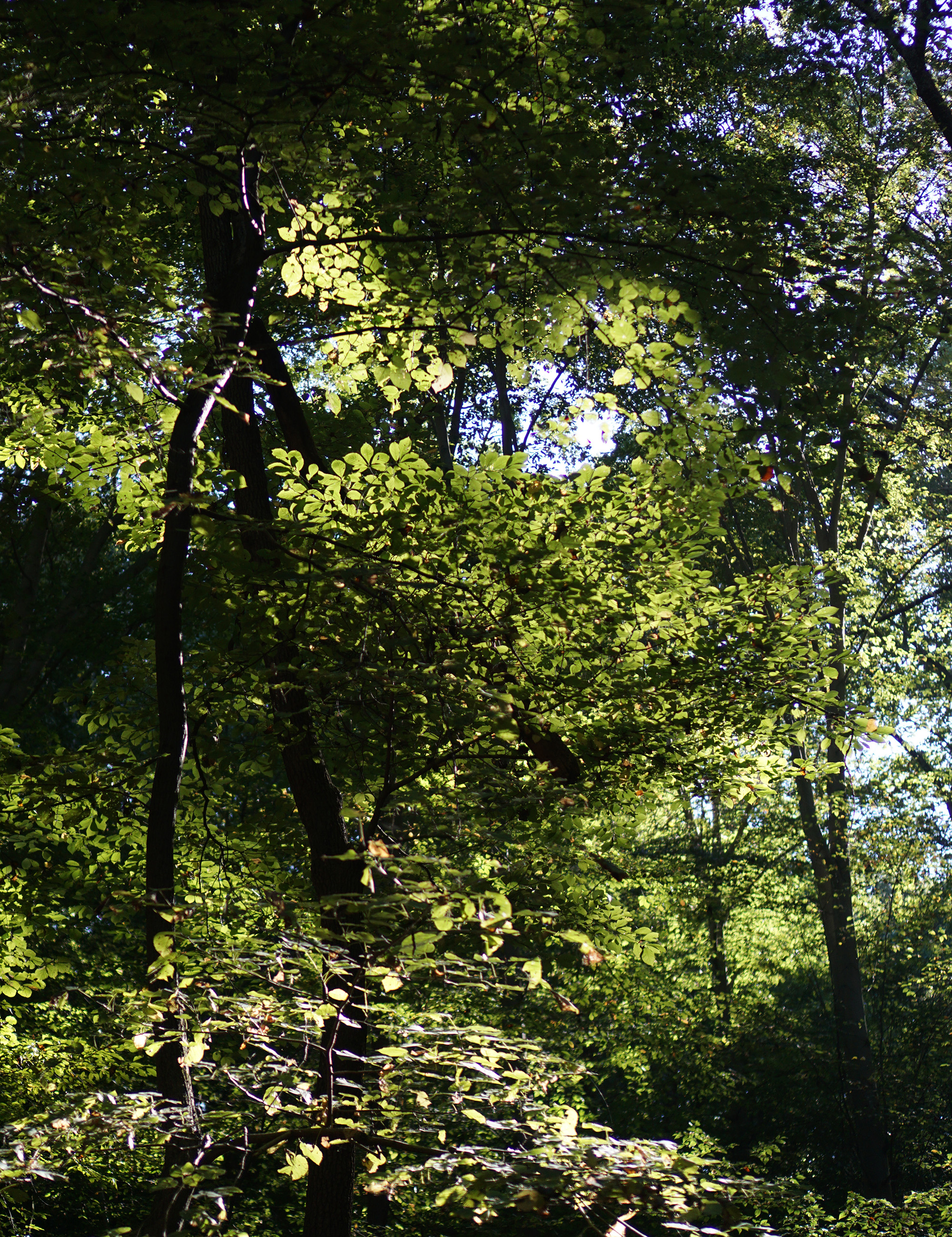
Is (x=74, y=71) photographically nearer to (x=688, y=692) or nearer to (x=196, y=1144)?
(x=196, y=1144)

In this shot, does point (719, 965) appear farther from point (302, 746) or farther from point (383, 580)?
point (383, 580)

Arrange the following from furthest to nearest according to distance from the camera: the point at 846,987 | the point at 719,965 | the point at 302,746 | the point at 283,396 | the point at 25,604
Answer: the point at 719,965 → the point at 846,987 → the point at 25,604 → the point at 283,396 → the point at 302,746

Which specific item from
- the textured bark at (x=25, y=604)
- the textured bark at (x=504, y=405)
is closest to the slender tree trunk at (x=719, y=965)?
the textured bark at (x=504, y=405)

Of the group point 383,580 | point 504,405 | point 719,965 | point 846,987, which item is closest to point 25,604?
point 504,405

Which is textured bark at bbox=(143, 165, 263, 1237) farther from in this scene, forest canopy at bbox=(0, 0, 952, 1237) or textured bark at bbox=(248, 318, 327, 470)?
textured bark at bbox=(248, 318, 327, 470)

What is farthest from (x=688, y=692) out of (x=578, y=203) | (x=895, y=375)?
(x=895, y=375)

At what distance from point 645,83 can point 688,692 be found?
8.77 m

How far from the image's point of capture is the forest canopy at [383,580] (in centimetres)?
360

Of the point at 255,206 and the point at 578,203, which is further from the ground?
the point at 255,206

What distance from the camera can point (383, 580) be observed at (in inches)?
173

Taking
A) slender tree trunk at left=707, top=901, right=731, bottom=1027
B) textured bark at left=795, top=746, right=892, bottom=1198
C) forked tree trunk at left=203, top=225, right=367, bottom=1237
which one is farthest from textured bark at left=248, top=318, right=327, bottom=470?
slender tree trunk at left=707, top=901, right=731, bottom=1027

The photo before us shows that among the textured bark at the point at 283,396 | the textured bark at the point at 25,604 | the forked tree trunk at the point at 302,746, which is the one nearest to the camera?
the forked tree trunk at the point at 302,746

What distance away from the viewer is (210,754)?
5.82 m

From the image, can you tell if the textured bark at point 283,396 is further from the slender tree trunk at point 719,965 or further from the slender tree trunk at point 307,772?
the slender tree trunk at point 719,965
